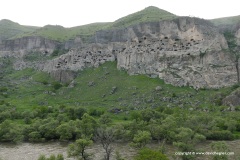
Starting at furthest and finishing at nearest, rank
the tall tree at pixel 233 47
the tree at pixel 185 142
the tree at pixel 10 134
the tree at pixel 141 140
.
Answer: the tall tree at pixel 233 47 → the tree at pixel 10 134 → the tree at pixel 141 140 → the tree at pixel 185 142

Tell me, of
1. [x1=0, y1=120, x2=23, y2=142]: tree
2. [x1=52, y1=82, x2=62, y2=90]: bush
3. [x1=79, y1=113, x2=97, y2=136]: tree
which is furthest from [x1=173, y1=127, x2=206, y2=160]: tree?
[x1=52, y1=82, x2=62, y2=90]: bush

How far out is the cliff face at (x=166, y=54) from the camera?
12406 cm

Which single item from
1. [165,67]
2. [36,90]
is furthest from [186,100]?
[36,90]

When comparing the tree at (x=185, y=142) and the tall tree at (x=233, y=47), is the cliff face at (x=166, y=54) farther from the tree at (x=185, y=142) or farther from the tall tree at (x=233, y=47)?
the tree at (x=185, y=142)

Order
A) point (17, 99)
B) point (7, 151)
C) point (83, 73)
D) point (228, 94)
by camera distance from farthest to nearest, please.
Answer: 1. point (83, 73)
2. point (17, 99)
3. point (228, 94)
4. point (7, 151)

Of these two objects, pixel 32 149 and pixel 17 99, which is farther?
pixel 17 99

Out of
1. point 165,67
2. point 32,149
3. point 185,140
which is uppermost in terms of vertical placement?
point 165,67

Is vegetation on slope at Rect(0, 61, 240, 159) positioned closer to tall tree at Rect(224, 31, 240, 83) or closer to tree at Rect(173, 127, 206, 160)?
tree at Rect(173, 127, 206, 160)

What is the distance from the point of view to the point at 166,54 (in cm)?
13425

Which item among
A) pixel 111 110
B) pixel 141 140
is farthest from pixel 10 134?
pixel 111 110

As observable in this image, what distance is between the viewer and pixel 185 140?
5966 centimetres

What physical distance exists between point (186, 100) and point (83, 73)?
6114cm

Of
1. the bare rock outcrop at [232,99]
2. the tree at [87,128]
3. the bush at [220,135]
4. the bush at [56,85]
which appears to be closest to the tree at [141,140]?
the tree at [87,128]

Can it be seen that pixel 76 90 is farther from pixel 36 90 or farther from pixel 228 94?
pixel 228 94
